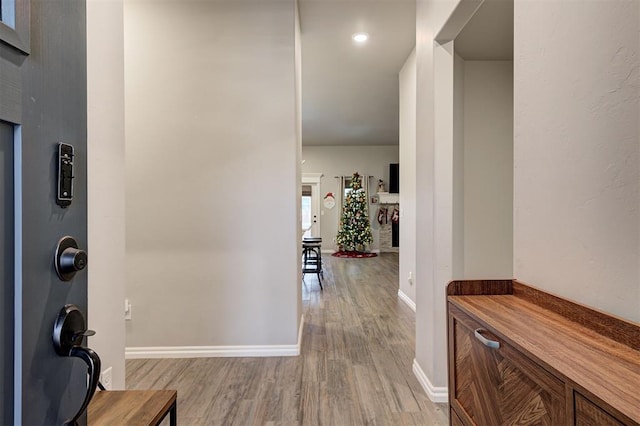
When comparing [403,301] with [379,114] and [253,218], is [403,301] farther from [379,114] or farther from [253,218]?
[379,114]

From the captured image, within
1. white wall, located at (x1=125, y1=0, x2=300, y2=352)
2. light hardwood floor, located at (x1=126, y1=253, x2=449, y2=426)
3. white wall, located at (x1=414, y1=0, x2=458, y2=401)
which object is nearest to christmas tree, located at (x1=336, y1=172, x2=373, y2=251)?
light hardwood floor, located at (x1=126, y1=253, x2=449, y2=426)

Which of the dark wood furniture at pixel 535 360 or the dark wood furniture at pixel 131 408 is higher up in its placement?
the dark wood furniture at pixel 535 360

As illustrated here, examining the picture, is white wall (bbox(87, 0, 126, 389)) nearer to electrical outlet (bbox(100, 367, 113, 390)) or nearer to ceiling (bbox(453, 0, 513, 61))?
electrical outlet (bbox(100, 367, 113, 390))

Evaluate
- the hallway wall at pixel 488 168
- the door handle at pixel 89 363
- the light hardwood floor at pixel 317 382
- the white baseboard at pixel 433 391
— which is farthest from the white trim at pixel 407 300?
the door handle at pixel 89 363

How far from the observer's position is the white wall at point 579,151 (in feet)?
2.62

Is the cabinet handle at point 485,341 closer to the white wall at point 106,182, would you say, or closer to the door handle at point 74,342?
the door handle at point 74,342

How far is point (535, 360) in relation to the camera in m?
0.72

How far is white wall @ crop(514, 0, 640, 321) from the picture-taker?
0.80 meters

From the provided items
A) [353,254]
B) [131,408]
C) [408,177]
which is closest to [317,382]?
[131,408]

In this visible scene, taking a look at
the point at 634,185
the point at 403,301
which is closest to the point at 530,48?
the point at 634,185

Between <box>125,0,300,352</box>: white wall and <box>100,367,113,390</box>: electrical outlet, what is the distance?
1463 millimetres

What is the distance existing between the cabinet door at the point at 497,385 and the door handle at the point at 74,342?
86cm

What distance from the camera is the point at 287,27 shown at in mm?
2781

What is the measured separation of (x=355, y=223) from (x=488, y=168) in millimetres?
6011
